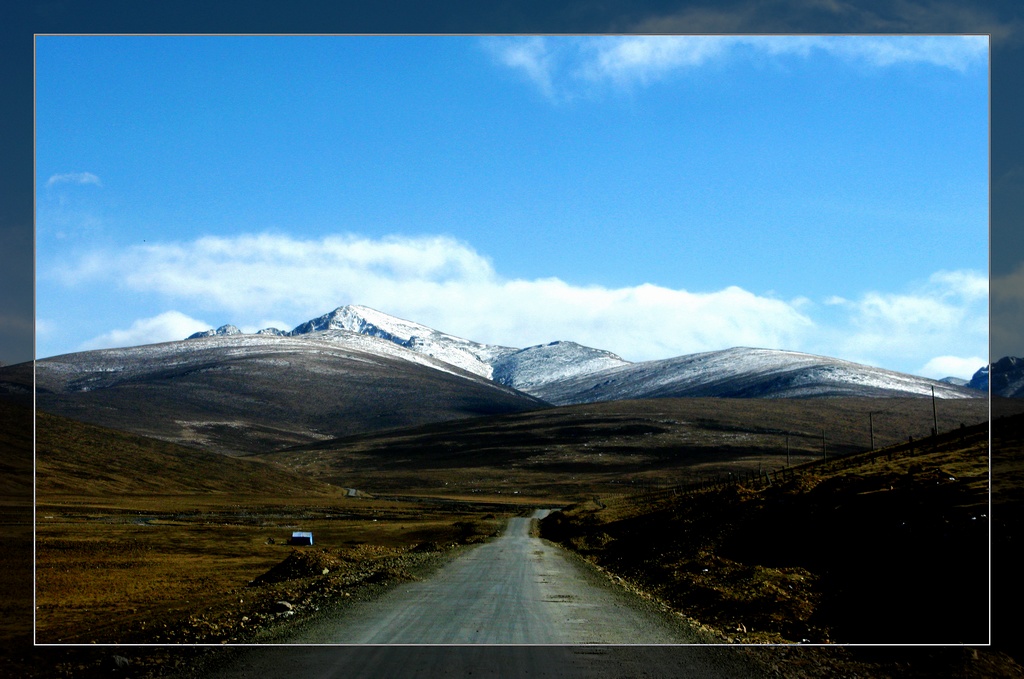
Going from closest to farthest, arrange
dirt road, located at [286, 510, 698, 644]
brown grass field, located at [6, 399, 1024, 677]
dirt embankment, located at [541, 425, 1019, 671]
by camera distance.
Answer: brown grass field, located at [6, 399, 1024, 677], dirt road, located at [286, 510, 698, 644], dirt embankment, located at [541, 425, 1019, 671]

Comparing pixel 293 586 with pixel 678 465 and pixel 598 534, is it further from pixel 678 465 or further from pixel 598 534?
pixel 678 465

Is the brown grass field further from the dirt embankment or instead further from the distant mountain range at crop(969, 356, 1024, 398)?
the distant mountain range at crop(969, 356, 1024, 398)

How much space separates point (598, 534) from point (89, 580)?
32337 millimetres

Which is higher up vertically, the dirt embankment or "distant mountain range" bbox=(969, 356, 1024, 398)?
"distant mountain range" bbox=(969, 356, 1024, 398)

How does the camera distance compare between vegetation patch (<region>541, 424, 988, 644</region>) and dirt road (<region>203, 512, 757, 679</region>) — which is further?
vegetation patch (<region>541, 424, 988, 644</region>)

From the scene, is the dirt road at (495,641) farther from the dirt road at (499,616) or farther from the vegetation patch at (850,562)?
the vegetation patch at (850,562)

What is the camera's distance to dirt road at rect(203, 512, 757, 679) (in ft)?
55.7

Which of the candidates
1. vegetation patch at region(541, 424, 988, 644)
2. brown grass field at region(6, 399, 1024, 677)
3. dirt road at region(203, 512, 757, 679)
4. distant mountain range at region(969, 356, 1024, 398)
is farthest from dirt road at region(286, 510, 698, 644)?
distant mountain range at region(969, 356, 1024, 398)

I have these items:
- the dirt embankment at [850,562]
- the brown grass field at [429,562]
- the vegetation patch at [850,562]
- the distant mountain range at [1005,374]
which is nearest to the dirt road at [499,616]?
the brown grass field at [429,562]

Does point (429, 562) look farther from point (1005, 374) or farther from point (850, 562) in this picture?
point (1005, 374)

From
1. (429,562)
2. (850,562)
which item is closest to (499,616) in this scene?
(850,562)

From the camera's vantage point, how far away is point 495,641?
60.5 feet

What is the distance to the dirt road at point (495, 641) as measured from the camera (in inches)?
668

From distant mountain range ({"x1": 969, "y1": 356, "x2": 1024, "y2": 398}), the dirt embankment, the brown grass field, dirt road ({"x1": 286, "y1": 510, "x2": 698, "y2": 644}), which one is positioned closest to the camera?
distant mountain range ({"x1": 969, "y1": 356, "x2": 1024, "y2": 398})
